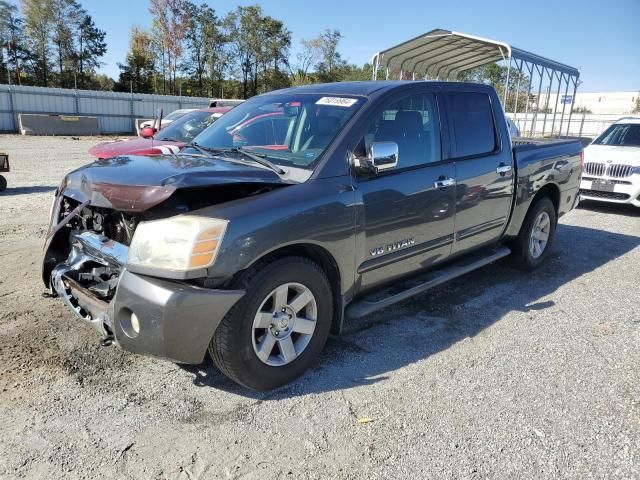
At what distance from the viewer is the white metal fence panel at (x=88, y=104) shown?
26875 millimetres

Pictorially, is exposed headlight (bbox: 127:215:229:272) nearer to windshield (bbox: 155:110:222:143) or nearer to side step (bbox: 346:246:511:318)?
side step (bbox: 346:246:511:318)

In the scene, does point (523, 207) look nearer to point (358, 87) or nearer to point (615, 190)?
point (358, 87)

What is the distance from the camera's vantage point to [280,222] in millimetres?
2848

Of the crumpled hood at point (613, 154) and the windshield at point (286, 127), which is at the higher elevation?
the windshield at point (286, 127)

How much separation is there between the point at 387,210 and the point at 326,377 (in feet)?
3.95

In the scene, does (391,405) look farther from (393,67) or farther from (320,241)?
(393,67)

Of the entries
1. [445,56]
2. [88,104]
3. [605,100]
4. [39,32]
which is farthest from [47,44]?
[605,100]

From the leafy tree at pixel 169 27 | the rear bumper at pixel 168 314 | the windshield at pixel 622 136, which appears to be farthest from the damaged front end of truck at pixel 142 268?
the leafy tree at pixel 169 27

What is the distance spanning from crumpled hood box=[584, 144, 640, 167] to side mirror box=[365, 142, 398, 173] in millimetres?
7441

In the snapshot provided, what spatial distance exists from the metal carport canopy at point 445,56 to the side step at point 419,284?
33.2 feet

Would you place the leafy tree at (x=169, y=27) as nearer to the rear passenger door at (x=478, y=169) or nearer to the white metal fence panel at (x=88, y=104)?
the white metal fence panel at (x=88, y=104)

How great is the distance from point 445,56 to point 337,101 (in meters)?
13.7

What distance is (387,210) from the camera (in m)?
3.47

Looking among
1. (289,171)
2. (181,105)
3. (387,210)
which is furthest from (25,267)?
(181,105)
